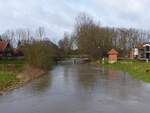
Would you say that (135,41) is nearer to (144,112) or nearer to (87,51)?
(87,51)

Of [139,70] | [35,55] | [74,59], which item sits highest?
[35,55]

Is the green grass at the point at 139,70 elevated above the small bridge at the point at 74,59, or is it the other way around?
the small bridge at the point at 74,59

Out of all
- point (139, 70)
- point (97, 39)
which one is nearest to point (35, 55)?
point (139, 70)

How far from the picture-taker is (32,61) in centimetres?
5275

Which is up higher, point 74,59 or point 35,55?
point 35,55

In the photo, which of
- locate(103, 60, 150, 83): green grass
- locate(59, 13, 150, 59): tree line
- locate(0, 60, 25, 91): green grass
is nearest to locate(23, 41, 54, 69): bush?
locate(0, 60, 25, 91): green grass

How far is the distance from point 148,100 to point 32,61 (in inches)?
1317

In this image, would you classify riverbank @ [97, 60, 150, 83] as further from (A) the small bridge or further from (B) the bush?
(A) the small bridge

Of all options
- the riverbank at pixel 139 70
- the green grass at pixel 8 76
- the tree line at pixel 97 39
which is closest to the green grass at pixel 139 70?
the riverbank at pixel 139 70

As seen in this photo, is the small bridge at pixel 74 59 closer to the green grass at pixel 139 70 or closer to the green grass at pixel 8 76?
the green grass at pixel 139 70

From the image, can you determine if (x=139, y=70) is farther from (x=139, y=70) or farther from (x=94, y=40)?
(x=94, y=40)

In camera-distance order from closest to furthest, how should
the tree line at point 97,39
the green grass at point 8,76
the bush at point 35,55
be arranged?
the green grass at point 8,76, the bush at point 35,55, the tree line at point 97,39

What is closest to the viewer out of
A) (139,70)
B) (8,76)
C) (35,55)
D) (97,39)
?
(8,76)

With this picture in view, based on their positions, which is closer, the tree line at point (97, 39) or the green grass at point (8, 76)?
the green grass at point (8, 76)
